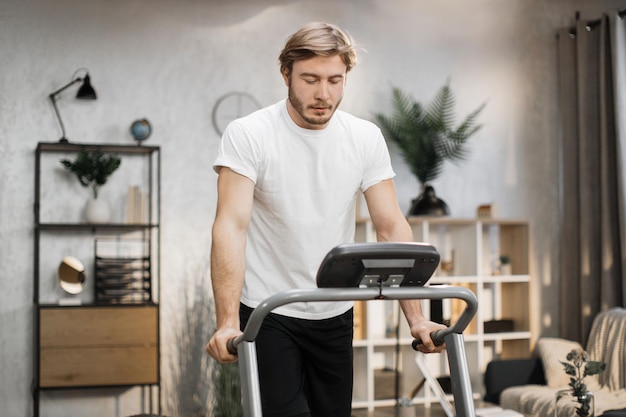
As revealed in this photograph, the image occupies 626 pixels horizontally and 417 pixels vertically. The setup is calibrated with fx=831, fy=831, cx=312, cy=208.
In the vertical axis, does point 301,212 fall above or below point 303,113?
below

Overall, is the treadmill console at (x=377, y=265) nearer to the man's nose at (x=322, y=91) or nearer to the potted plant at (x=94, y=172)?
the man's nose at (x=322, y=91)

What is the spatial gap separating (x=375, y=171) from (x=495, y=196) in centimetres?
371

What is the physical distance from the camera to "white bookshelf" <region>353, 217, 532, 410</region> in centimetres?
524

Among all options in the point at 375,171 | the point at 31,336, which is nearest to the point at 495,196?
the point at 31,336

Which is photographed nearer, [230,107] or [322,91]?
[322,91]

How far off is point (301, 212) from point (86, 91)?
3054 millimetres

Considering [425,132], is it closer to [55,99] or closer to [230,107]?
[230,107]

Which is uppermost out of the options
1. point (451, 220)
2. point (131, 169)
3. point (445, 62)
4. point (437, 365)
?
point (445, 62)

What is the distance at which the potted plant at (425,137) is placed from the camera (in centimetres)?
524

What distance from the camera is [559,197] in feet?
19.8

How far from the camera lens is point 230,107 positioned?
17.3ft

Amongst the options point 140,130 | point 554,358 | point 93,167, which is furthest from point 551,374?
point 93,167

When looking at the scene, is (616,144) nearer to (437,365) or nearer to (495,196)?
(495,196)

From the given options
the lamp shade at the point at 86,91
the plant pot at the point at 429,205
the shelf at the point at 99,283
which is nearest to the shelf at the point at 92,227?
the shelf at the point at 99,283
